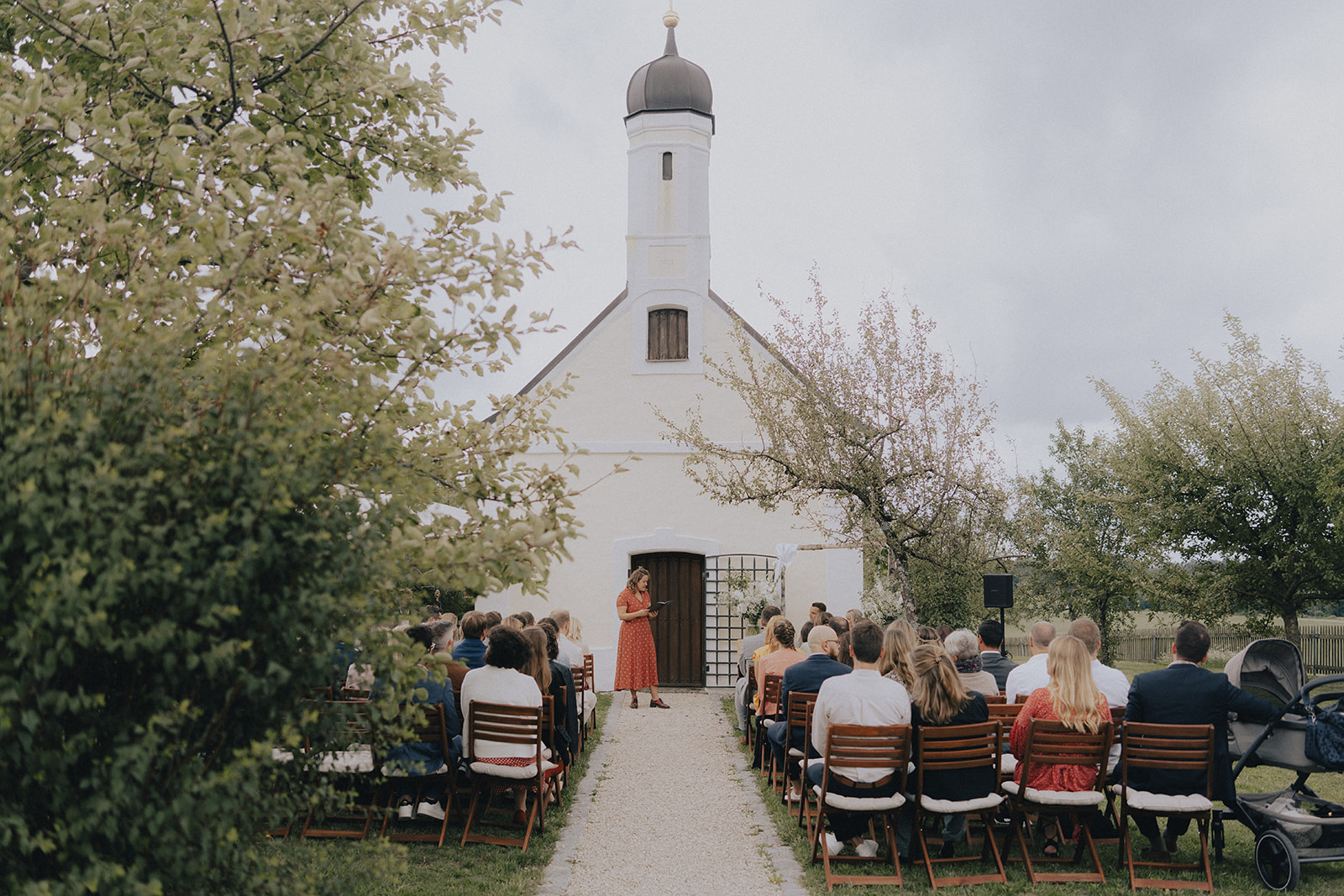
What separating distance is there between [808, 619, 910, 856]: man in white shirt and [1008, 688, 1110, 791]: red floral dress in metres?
0.79

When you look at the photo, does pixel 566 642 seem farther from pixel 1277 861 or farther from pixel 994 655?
pixel 1277 861

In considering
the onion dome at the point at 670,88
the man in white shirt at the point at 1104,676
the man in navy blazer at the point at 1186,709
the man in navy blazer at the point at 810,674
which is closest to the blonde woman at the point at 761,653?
the man in navy blazer at the point at 810,674

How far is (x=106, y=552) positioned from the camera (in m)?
2.45

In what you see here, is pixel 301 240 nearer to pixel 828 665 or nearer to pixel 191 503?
pixel 191 503

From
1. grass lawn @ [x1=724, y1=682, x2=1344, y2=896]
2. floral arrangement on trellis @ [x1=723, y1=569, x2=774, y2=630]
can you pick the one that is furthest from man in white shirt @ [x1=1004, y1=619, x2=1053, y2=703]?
floral arrangement on trellis @ [x1=723, y1=569, x2=774, y2=630]

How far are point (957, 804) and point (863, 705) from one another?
780mm

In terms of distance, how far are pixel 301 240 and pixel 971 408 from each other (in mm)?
12363

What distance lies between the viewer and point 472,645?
792 cm

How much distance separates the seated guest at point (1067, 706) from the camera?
5.98m

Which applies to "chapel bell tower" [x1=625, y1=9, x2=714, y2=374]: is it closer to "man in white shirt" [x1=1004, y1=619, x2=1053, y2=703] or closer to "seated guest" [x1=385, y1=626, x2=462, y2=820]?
"man in white shirt" [x1=1004, y1=619, x2=1053, y2=703]

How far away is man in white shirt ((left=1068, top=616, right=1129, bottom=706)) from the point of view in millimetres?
6832

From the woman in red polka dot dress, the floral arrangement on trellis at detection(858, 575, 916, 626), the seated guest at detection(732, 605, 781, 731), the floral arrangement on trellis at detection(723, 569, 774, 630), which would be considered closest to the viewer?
the seated guest at detection(732, 605, 781, 731)

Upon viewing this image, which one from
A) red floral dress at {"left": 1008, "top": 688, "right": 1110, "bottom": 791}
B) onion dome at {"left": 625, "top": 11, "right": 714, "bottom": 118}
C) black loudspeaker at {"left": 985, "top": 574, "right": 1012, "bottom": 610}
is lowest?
red floral dress at {"left": 1008, "top": 688, "right": 1110, "bottom": 791}

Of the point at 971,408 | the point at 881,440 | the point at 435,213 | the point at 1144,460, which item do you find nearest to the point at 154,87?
the point at 435,213
